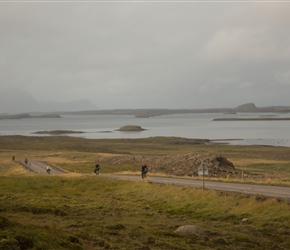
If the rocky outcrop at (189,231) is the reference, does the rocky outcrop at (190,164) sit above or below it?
below

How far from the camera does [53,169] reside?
209ft

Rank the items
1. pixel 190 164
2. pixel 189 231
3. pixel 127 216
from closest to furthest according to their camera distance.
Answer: pixel 189 231 < pixel 127 216 < pixel 190 164

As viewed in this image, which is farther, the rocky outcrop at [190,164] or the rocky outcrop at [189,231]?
the rocky outcrop at [190,164]

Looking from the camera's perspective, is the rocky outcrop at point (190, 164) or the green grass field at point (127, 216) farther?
the rocky outcrop at point (190, 164)

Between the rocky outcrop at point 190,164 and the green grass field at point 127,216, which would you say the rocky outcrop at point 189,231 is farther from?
the rocky outcrop at point 190,164

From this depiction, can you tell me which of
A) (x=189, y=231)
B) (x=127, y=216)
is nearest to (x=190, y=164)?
(x=127, y=216)

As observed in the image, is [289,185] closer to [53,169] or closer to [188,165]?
[188,165]

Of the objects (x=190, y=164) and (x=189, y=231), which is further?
(x=190, y=164)

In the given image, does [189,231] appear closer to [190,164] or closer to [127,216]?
[127,216]

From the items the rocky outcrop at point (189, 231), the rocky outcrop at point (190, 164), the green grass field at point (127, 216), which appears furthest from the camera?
the rocky outcrop at point (190, 164)

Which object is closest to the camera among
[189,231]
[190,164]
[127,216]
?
[189,231]

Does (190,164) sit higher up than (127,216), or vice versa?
(127,216)

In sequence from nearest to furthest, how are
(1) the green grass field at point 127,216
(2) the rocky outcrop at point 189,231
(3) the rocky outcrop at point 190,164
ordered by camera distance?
(1) the green grass field at point 127,216 < (2) the rocky outcrop at point 189,231 < (3) the rocky outcrop at point 190,164

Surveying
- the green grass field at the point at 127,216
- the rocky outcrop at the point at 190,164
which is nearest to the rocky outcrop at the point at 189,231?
the green grass field at the point at 127,216
